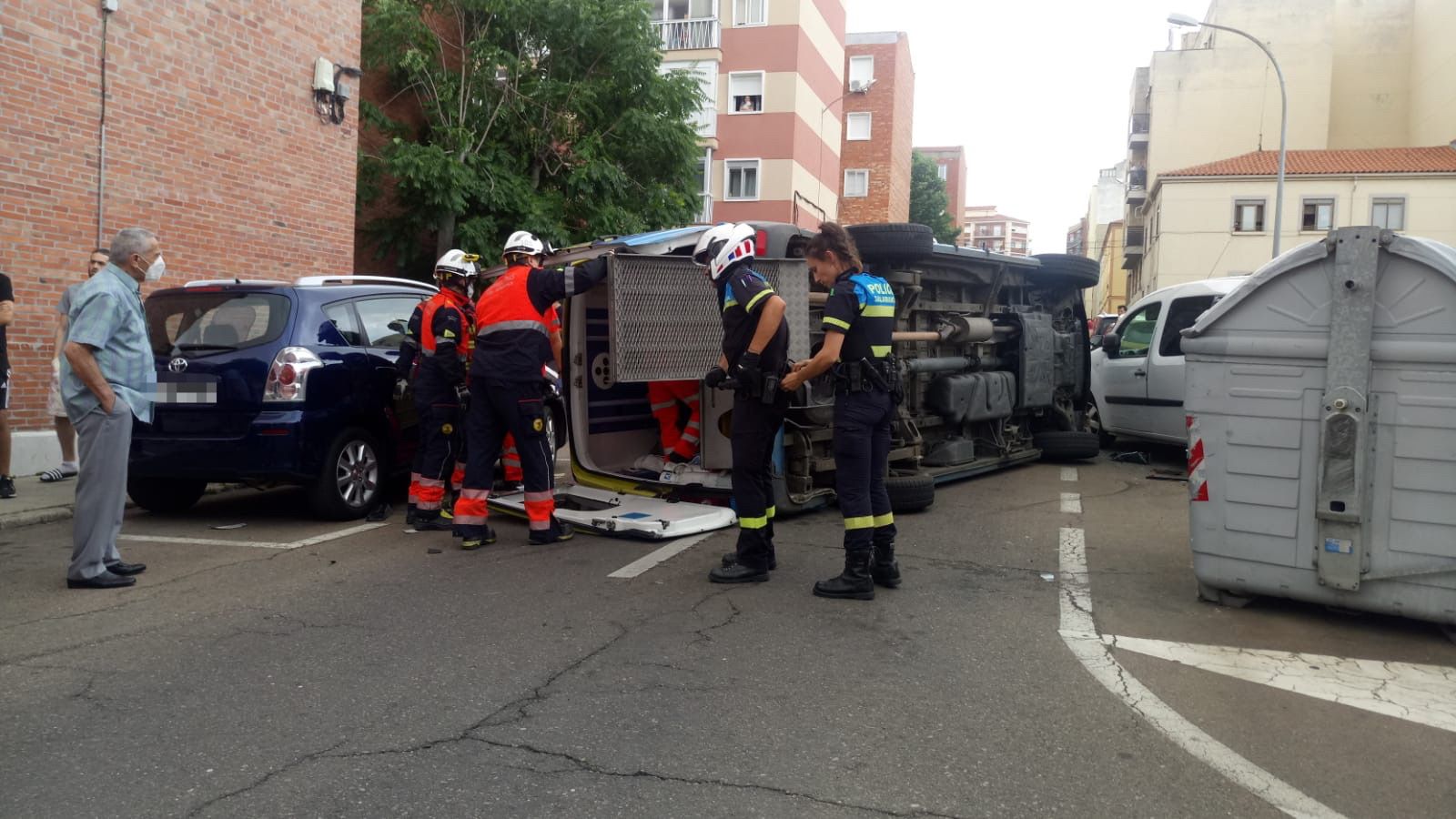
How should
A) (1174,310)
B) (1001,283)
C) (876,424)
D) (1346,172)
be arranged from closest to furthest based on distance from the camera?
(876,424) → (1001,283) → (1174,310) → (1346,172)

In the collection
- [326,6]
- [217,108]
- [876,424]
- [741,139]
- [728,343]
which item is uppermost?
[741,139]

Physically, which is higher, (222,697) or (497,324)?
(497,324)

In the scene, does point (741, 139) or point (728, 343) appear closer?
point (728, 343)

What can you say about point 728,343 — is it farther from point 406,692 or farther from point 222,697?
point 222,697

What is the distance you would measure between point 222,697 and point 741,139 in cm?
3167

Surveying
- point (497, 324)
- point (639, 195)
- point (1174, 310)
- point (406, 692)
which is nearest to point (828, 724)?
point (406, 692)

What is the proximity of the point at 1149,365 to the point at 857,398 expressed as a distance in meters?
6.66

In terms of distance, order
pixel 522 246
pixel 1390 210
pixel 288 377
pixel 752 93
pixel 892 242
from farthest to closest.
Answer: pixel 1390 210
pixel 752 93
pixel 892 242
pixel 288 377
pixel 522 246

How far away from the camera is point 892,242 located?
8.06m

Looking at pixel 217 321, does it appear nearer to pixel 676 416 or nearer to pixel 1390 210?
pixel 676 416

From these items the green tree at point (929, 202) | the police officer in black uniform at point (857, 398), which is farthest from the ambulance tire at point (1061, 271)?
the green tree at point (929, 202)

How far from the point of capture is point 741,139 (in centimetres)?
3381

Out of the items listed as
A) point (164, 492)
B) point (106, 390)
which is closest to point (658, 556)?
point (106, 390)

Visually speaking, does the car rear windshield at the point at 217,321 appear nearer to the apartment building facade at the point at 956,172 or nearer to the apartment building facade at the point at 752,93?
the apartment building facade at the point at 752,93
